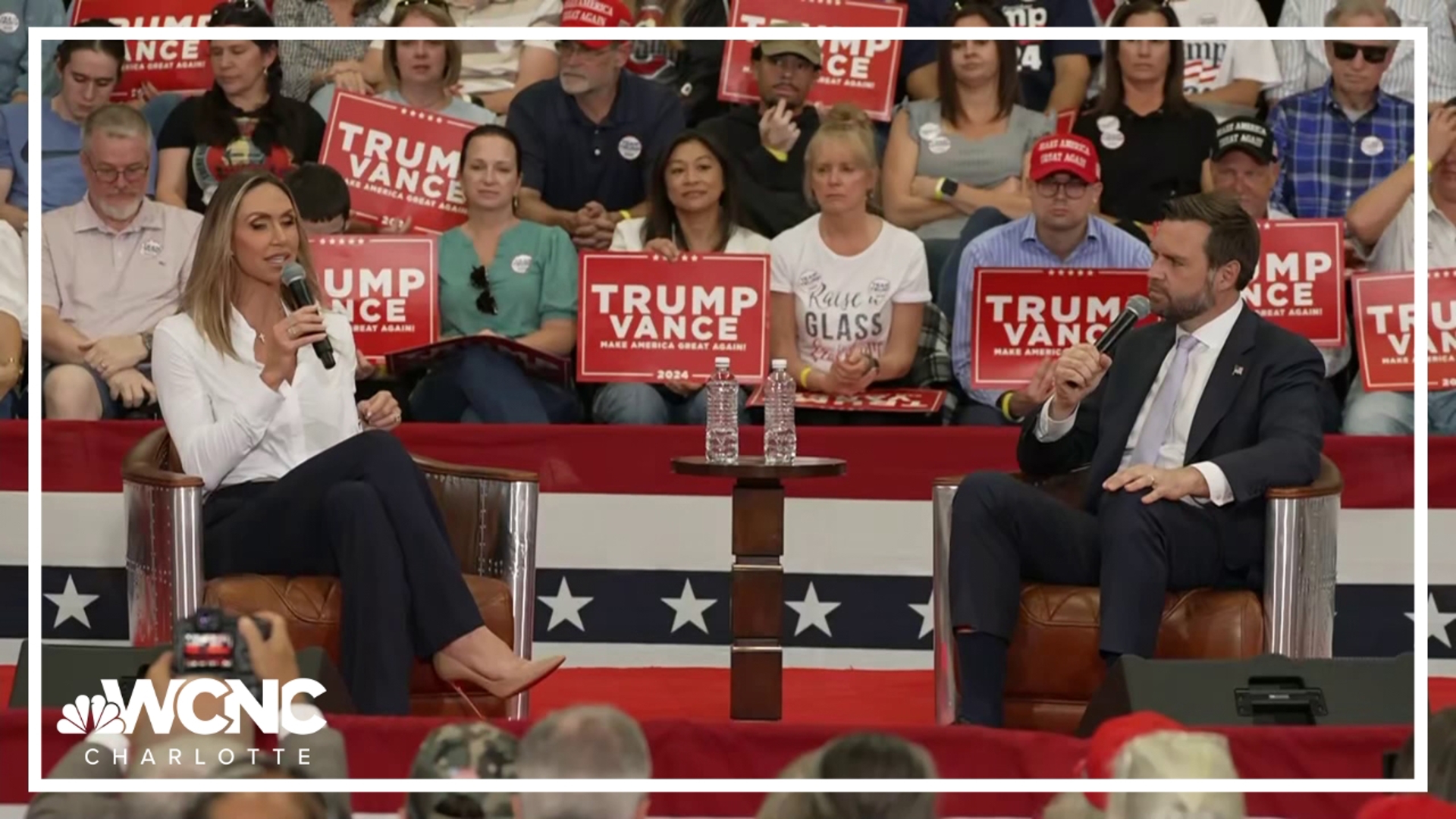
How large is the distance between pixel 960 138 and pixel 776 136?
1.82ft

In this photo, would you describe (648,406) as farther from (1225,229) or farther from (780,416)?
(1225,229)

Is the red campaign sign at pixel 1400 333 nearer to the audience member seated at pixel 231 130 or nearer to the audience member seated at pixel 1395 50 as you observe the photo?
the audience member seated at pixel 1395 50

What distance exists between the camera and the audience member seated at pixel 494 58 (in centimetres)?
639

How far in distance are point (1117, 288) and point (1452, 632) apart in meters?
1.18

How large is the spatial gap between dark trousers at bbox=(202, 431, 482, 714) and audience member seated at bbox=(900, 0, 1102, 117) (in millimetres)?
2819

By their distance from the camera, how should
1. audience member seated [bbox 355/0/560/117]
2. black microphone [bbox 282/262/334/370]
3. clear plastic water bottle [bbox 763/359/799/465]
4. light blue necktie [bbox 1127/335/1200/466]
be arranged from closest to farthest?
1. black microphone [bbox 282/262/334/370]
2. light blue necktie [bbox 1127/335/1200/466]
3. clear plastic water bottle [bbox 763/359/799/465]
4. audience member seated [bbox 355/0/560/117]

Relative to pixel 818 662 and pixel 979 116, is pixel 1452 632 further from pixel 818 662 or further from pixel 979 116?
pixel 979 116

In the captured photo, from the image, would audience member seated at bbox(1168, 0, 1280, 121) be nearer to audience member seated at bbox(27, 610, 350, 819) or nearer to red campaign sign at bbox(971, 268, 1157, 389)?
red campaign sign at bbox(971, 268, 1157, 389)

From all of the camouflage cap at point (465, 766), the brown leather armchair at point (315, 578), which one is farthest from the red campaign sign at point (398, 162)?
the camouflage cap at point (465, 766)

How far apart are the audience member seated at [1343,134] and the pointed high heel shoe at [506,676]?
300cm

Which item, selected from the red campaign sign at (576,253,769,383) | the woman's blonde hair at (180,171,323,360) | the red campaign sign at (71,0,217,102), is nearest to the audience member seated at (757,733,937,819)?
the woman's blonde hair at (180,171,323,360)

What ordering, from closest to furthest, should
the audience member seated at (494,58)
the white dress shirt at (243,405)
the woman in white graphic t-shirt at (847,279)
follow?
the white dress shirt at (243,405), the woman in white graphic t-shirt at (847,279), the audience member seated at (494,58)

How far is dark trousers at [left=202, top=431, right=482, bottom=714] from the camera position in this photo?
401cm

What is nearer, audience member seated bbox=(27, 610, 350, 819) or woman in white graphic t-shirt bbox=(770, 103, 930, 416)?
audience member seated bbox=(27, 610, 350, 819)
